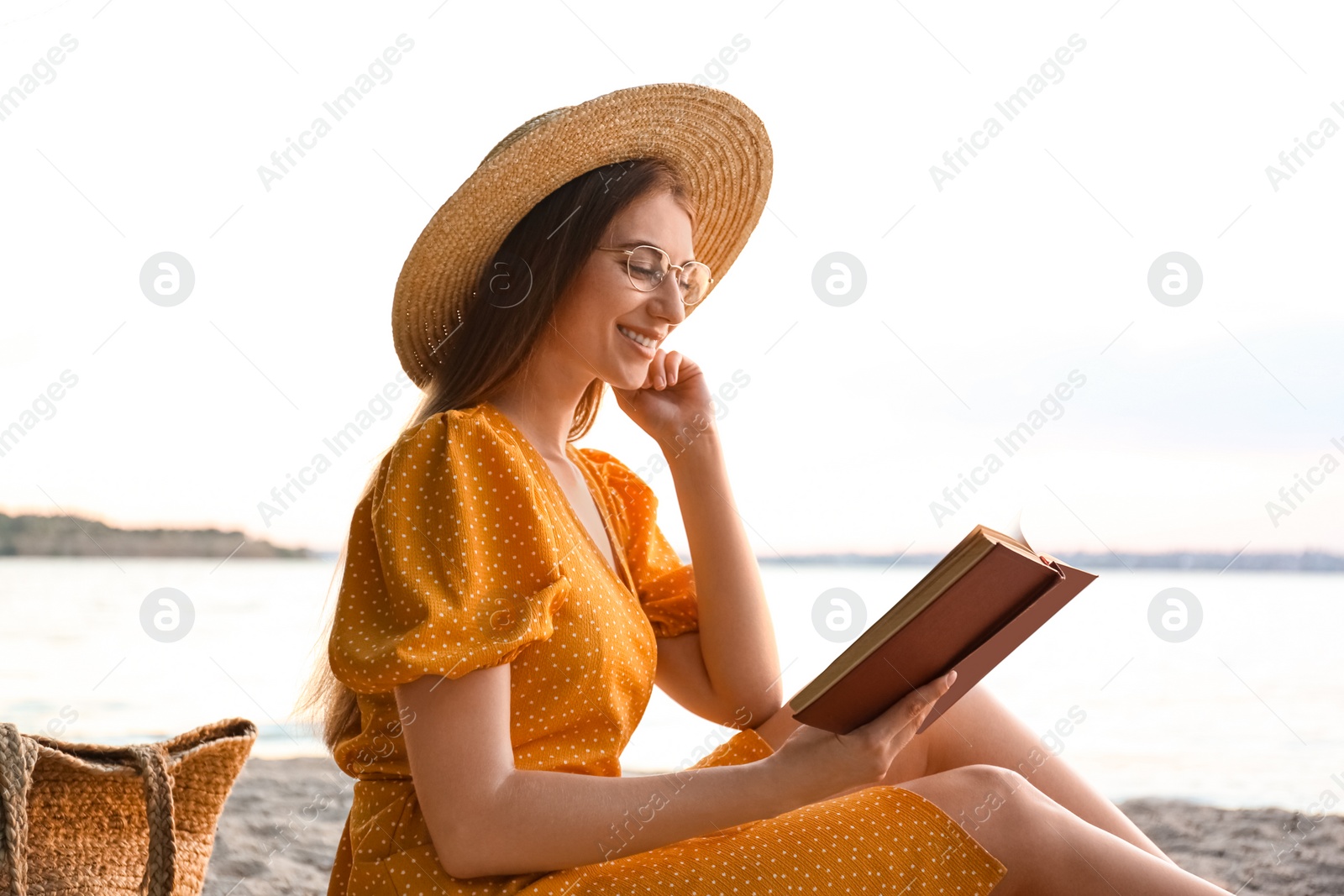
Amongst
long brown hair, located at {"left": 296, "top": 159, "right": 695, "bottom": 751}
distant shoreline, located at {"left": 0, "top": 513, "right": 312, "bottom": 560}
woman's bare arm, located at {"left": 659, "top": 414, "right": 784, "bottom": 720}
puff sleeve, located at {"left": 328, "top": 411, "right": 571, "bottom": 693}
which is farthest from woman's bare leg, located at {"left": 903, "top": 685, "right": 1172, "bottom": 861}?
distant shoreline, located at {"left": 0, "top": 513, "right": 312, "bottom": 560}

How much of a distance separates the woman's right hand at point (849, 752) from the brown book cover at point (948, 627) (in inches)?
0.6

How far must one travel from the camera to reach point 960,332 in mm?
9234

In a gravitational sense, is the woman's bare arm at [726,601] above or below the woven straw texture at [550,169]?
below

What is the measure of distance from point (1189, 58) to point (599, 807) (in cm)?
839

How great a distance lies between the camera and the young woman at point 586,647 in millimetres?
1164

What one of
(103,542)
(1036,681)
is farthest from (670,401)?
(103,542)

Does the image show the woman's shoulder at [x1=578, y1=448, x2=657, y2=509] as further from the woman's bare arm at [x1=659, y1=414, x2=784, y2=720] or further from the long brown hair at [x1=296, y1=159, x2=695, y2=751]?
the long brown hair at [x1=296, y1=159, x2=695, y2=751]

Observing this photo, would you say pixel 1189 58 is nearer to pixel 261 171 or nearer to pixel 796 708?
pixel 261 171

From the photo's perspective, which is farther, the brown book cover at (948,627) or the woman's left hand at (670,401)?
the woman's left hand at (670,401)

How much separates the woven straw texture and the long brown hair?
1.0 inches

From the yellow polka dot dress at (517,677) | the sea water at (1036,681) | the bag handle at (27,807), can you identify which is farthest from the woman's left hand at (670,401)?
the bag handle at (27,807)

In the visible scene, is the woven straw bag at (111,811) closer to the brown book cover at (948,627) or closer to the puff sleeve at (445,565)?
the puff sleeve at (445,565)

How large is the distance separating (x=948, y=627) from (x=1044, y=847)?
31 cm

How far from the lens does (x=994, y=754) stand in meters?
1.56
